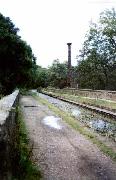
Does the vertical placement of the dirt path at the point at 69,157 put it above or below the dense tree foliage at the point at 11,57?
below

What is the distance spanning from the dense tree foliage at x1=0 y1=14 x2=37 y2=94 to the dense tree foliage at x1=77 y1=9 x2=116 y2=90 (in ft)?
54.0

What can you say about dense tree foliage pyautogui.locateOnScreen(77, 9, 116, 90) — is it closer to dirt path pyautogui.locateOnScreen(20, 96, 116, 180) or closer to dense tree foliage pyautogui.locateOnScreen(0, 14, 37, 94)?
dense tree foliage pyautogui.locateOnScreen(0, 14, 37, 94)

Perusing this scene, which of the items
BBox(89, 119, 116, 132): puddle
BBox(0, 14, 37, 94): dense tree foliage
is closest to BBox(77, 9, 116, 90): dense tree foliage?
BBox(0, 14, 37, 94): dense tree foliage

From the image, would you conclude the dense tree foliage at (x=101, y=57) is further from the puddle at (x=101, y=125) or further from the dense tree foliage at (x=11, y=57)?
the puddle at (x=101, y=125)

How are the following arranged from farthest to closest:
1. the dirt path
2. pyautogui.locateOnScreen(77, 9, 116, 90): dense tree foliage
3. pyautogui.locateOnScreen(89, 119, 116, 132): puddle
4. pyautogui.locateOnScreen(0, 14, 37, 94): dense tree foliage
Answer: pyautogui.locateOnScreen(77, 9, 116, 90): dense tree foliage → pyautogui.locateOnScreen(0, 14, 37, 94): dense tree foliage → pyautogui.locateOnScreen(89, 119, 116, 132): puddle → the dirt path

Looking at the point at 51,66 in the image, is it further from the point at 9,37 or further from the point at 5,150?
the point at 5,150

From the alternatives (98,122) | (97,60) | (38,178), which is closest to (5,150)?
(38,178)

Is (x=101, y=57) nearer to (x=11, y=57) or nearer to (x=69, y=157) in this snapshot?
(x=11, y=57)

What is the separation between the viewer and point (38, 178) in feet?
23.2

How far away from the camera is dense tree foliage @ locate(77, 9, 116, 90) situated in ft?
191

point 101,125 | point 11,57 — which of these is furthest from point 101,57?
point 101,125

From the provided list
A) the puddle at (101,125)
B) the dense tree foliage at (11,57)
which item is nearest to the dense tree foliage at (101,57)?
the dense tree foliage at (11,57)

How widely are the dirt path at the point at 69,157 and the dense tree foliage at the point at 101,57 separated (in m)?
45.9

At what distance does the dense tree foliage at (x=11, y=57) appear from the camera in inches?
1638
